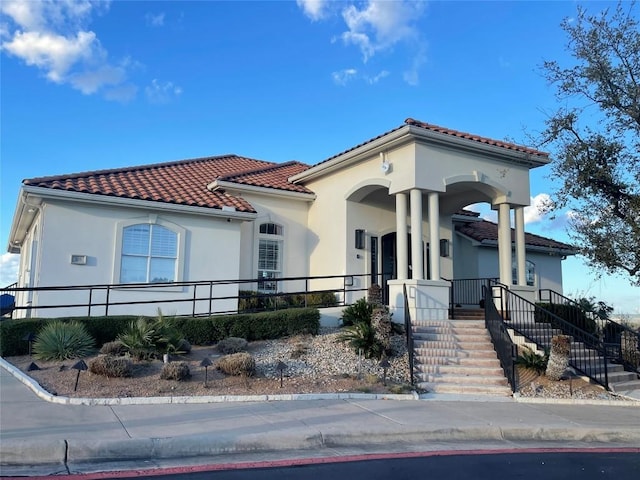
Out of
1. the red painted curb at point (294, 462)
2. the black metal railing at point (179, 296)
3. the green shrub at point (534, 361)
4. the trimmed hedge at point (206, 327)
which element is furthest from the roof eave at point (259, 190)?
the red painted curb at point (294, 462)

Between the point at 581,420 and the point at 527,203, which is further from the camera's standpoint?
the point at 527,203

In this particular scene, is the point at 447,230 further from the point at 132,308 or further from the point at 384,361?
the point at 132,308

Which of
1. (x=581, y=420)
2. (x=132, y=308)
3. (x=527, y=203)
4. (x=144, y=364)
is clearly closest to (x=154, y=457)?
(x=144, y=364)

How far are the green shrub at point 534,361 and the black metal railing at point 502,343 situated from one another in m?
0.23

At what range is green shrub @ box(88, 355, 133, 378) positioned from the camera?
9.34 metres

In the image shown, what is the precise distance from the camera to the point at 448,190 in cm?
1655

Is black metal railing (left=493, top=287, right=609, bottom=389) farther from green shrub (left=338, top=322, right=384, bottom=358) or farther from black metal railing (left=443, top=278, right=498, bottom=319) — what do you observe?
green shrub (left=338, top=322, right=384, bottom=358)

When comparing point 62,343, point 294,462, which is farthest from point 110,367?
point 294,462

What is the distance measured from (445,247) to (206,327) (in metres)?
9.46

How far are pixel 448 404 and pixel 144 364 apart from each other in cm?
562

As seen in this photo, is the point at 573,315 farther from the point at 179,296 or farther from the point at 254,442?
the point at 254,442

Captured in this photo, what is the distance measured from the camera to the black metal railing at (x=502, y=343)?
11.0 m

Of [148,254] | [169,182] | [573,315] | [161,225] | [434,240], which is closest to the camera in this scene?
[434,240]

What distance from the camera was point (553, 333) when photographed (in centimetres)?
1402
